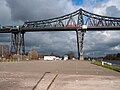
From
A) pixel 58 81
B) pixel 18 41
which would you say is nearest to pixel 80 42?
pixel 18 41

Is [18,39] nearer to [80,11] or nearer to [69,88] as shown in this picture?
[80,11]

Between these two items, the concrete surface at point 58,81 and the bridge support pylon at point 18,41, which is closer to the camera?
the concrete surface at point 58,81

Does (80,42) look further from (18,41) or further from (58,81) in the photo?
(58,81)

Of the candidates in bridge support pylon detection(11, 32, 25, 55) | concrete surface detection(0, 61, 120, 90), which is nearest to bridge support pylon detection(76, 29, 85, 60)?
bridge support pylon detection(11, 32, 25, 55)

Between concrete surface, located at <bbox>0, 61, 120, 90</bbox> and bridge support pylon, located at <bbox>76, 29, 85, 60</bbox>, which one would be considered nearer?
concrete surface, located at <bbox>0, 61, 120, 90</bbox>

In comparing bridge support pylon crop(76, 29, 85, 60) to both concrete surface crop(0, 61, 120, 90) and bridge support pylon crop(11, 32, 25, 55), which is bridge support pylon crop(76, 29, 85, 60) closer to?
bridge support pylon crop(11, 32, 25, 55)

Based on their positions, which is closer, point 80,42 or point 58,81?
point 58,81

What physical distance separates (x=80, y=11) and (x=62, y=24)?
1201 cm

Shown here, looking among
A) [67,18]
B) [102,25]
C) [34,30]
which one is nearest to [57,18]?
[67,18]

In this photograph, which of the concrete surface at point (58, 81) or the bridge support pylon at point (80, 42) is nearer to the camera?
the concrete surface at point (58, 81)

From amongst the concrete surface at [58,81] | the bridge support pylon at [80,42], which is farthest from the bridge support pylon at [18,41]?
the concrete surface at [58,81]

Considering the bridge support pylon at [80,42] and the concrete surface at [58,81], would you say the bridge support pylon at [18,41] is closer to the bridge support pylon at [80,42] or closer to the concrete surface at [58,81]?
the bridge support pylon at [80,42]

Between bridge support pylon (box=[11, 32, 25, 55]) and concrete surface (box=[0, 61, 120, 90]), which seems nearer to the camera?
concrete surface (box=[0, 61, 120, 90])

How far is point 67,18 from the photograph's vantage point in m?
133
